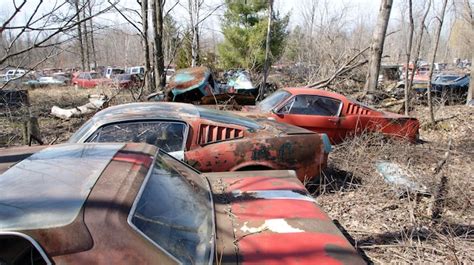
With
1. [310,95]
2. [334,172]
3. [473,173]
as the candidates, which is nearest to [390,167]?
[334,172]

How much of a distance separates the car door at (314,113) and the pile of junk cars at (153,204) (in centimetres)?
298

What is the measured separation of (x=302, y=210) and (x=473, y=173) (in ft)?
15.5

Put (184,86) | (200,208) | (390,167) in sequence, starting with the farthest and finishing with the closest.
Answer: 1. (184,86)
2. (390,167)
3. (200,208)

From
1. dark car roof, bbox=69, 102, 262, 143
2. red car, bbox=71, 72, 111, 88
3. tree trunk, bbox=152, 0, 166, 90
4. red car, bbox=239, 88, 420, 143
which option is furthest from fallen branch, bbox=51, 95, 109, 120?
red car, bbox=71, 72, 111, 88

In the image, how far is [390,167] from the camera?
5.84 m

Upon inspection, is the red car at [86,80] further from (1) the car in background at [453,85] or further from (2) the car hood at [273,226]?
(2) the car hood at [273,226]

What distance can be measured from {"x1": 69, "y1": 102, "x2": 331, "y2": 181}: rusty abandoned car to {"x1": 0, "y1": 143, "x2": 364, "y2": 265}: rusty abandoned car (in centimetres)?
125

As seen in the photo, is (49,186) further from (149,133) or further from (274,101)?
(274,101)

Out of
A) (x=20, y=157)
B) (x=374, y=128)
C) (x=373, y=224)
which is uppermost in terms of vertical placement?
(x=20, y=157)

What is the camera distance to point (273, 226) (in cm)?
254

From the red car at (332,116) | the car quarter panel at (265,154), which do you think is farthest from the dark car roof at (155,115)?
the red car at (332,116)

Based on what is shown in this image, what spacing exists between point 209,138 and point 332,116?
370 centimetres

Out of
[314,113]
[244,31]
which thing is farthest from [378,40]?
[244,31]

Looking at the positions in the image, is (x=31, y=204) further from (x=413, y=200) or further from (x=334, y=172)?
(x=334, y=172)
